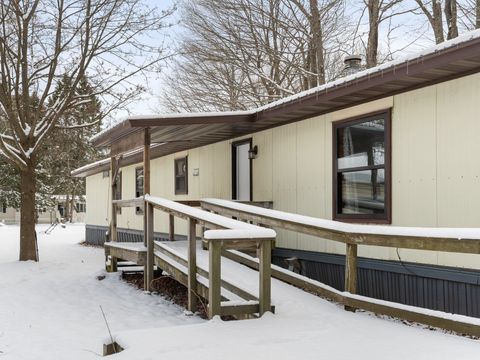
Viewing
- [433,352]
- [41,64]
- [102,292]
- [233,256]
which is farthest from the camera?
[41,64]

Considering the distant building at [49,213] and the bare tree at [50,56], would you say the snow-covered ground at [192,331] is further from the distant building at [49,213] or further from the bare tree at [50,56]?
the distant building at [49,213]

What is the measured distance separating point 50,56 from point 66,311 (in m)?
8.03

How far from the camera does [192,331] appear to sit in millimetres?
4105

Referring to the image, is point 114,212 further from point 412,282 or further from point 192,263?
point 412,282

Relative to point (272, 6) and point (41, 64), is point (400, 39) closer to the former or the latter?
point (272, 6)

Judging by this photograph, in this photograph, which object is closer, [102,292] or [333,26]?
[102,292]

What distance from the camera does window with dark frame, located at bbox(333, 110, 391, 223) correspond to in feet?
21.7

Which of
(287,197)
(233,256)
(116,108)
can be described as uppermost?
(116,108)

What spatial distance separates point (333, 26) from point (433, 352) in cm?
1627

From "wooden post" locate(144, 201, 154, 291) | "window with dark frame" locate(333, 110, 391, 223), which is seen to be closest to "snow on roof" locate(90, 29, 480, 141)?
"window with dark frame" locate(333, 110, 391, 223)

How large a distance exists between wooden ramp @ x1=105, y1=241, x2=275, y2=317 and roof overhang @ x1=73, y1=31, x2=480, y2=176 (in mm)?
1975

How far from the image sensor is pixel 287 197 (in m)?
8.50

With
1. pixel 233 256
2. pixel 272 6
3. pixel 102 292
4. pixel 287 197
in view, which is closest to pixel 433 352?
pixel 233 256

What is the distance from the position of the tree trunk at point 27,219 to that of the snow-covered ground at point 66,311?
3.04ft
